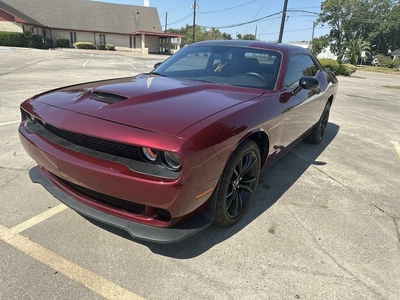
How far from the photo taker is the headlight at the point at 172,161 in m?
1.92

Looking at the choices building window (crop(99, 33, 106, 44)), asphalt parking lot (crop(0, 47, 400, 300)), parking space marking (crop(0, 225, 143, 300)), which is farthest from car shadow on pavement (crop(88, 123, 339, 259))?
building window (crop(99, 33, 106, 44))

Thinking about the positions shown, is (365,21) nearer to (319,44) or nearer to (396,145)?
(319,44)

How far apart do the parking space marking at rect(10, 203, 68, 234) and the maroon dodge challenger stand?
0.33 meters

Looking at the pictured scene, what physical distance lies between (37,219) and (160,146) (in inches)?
61.5

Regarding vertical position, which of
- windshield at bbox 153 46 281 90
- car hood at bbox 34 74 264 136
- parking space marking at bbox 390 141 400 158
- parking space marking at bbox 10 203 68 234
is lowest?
parking space marking at bbox 390 141 400 158

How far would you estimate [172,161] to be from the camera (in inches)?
76.9

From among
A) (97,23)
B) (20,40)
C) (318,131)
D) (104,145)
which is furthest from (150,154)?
(97,23)

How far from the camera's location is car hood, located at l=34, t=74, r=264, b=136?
2.04 metres

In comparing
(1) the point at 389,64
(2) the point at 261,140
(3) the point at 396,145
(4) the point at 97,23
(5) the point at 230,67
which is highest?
(4) the point at 97,23

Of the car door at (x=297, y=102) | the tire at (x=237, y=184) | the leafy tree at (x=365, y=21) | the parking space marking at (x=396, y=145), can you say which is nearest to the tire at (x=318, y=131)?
the car door at (x=297, y=102)

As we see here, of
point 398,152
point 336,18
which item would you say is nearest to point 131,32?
point 336,18

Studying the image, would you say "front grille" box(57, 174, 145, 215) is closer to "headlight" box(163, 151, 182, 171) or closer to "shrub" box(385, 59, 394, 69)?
"headlight" box(163, 151, 182, 171)

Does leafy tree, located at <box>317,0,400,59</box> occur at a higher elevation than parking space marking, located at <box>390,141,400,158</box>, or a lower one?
higher

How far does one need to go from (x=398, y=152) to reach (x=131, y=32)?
47.6 meters
